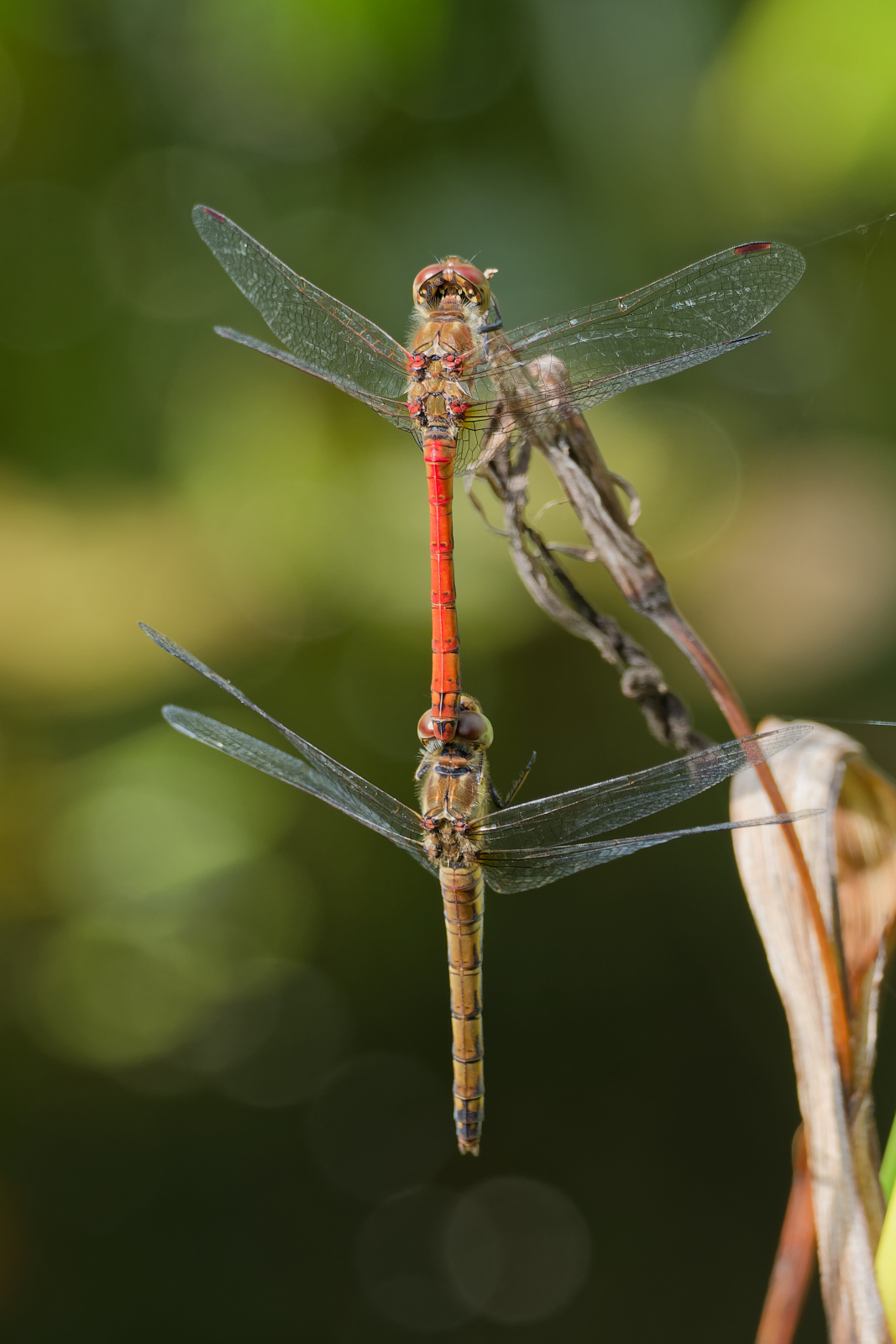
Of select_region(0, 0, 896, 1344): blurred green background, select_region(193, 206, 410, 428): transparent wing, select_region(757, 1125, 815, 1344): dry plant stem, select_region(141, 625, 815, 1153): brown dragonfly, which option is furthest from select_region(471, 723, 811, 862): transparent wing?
select_region(0, 0, 896, 1344): blurred green background

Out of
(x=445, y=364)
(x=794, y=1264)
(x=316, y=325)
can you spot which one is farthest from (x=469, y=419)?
(x=794, y=1264)

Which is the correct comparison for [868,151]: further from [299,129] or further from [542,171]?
[299,129]

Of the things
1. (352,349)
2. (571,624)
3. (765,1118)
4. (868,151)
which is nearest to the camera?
(571,624)

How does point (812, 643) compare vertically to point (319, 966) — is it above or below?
above

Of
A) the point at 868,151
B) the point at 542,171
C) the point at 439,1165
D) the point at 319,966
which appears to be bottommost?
the point at 439,1165

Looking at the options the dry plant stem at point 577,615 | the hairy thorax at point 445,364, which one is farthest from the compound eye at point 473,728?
the hairy thorax at point 445,364

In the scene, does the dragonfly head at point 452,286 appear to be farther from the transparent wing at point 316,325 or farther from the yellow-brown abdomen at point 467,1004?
the yellow-brown abdomen at point 467,1004

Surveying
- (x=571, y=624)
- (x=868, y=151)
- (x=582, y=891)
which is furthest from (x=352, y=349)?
(x=582, y=891)
